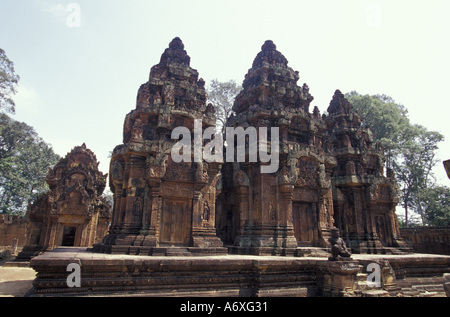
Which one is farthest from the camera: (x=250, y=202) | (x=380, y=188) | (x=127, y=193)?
(x=380, y=188)

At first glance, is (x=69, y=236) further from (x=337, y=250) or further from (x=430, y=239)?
(x=430, y=239)

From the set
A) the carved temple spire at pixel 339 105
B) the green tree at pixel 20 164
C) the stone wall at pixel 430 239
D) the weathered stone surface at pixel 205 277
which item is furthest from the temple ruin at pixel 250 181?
the green tree at pixel 20 164

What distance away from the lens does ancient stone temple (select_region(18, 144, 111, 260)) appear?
14.8m

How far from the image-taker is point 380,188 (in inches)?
551

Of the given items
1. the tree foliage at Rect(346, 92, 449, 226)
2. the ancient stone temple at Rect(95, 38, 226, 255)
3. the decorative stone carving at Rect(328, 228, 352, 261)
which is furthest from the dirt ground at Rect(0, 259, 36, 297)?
the tree foliage at Rect(346, 92, 449, 226)

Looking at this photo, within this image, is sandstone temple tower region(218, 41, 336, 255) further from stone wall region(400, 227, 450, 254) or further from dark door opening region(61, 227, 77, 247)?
stone wall region(400, 227, 450, 254)

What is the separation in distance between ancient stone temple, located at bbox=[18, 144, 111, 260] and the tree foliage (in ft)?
71.9

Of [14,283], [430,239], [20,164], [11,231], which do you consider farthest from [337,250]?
[20,164]

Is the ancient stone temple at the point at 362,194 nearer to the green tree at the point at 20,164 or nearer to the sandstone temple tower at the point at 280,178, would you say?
the sandstone temple tower at the point at 280,178

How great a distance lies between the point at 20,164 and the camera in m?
30.8

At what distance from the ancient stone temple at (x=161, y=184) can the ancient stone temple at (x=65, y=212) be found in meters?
7.09
